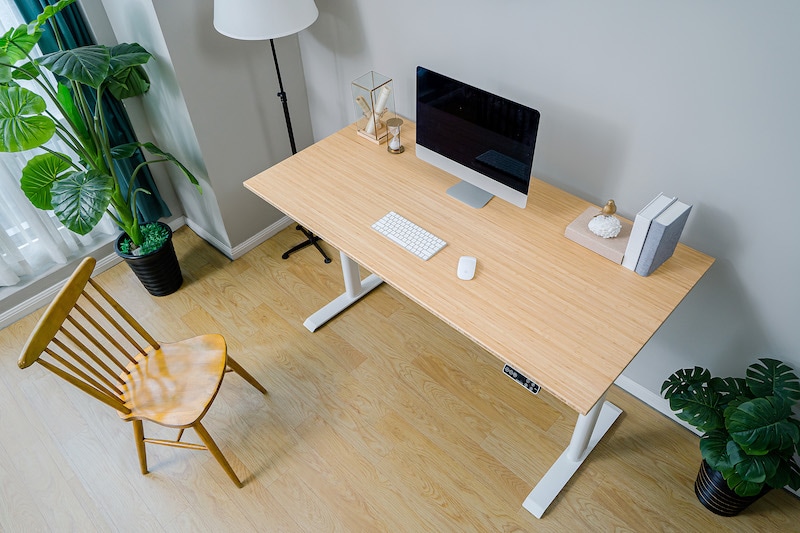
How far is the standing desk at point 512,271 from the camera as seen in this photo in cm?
160

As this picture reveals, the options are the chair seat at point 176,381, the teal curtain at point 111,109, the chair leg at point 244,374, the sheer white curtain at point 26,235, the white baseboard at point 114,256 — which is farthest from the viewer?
the white baseboard at point 114,256

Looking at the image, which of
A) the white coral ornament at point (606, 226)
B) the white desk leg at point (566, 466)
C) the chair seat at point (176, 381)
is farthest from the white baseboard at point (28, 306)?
the white coral ornament at point (606, 226)

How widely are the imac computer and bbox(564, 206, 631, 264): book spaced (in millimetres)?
200

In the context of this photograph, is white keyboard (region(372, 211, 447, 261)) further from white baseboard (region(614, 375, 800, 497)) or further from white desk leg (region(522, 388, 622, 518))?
white baseboard (region(614, 375, 800, 497))

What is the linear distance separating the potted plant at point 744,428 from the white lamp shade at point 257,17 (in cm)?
199

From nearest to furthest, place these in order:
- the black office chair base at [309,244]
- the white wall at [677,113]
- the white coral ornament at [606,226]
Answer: the white wall at [677,113]
the white coral ornament at [606,226]
the black office chair base at [309,244]

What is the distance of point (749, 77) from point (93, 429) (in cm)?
276

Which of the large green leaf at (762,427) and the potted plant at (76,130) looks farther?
the potted plant at (76,130)

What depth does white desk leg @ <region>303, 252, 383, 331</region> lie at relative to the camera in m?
2.68

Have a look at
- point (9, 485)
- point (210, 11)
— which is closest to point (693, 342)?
point (210, 11)

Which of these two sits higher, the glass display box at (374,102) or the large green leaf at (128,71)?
the large green leaf at (128,71)

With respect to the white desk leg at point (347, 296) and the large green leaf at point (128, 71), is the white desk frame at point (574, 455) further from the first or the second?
the large green leaf at point (128, 71)

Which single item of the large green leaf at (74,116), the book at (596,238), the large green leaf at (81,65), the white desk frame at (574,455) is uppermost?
the large green leaf at (81,65)

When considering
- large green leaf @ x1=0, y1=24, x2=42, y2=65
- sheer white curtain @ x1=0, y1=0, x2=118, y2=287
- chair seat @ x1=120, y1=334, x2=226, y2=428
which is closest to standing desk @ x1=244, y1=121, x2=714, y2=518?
chair seat @ x1=120, y1=334, x2=226, y2=428
